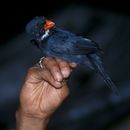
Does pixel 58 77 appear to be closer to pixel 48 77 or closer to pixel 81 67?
pixel 48 77

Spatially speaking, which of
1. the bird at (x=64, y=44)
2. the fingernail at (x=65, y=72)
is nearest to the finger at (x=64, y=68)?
the fingernail at (x=65, y=72)

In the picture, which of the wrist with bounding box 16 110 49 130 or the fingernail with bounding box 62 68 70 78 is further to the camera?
the wrist with bounding box 16 110 49 130

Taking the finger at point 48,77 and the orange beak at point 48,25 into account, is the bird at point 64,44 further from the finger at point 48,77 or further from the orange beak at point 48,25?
the finger at point 48,77

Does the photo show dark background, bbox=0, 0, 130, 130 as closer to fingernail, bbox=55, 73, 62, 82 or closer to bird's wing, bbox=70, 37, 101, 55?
bird's wing, bbox=70, 37, 101, 55

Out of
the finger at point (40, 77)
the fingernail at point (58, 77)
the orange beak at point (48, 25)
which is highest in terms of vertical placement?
the fingernail at point (58, 77)

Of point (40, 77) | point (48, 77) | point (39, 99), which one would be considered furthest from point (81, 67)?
point (48, 77)

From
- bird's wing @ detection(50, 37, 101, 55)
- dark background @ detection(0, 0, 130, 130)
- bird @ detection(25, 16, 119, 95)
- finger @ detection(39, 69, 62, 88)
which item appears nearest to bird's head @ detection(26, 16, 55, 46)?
bird @ detection(25, 16, 119, 95)
